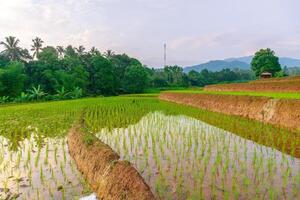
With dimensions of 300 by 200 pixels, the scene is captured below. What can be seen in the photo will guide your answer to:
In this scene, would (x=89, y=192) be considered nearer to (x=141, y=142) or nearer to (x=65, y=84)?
(x=141, y=142)

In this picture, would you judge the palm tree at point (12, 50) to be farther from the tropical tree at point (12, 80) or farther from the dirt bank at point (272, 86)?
the dirt bank at point (272, 86)

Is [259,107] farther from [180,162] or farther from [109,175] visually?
[109,175]

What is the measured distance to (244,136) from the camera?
9.30 meters

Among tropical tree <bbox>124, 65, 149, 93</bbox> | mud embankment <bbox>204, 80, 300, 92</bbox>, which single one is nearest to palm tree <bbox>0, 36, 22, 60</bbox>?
tropical tree <bbox>124, 65, 149, 93</bbox>

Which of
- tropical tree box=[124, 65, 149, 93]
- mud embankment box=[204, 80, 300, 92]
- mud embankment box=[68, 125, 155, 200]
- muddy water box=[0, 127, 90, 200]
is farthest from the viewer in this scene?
tropical tree box=[124, 65, 149, 93]

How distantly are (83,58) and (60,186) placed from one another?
5388cm

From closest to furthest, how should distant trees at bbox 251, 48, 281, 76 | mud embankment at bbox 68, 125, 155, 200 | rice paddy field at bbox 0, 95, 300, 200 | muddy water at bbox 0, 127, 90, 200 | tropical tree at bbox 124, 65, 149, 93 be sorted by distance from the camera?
mud embankment at bbox 68, 125, 155, 200, rice paddy field at bbox 0, 95, 300, 200, muddy water at bbox 0, 127, 90, 200, distant trees at bbox 251, 48, 281, 76, tropical tree at bbox 124, 65, 149, 93

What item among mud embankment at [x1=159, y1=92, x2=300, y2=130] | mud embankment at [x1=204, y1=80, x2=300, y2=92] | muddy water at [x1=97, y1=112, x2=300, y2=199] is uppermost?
mud embankment at [x1=204, y1=80, x2=300, y2=92]

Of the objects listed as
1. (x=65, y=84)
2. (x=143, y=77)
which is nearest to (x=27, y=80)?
(x=65, y=84)

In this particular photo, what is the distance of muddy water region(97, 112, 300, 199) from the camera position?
473cm

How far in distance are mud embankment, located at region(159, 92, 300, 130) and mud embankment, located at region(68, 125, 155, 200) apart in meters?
7.51

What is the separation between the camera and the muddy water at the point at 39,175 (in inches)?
205

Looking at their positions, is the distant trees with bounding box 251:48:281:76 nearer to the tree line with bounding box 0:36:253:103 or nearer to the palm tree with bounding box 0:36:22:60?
the tree line with bounding box 0:36:253:103

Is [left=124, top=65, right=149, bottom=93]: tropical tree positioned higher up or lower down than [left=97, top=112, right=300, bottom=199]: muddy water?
higher up
